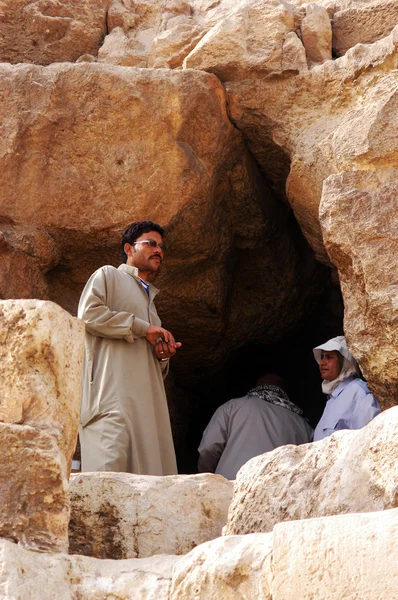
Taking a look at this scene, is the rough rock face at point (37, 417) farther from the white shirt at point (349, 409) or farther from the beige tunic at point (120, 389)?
the white shirt at point (349, 409)

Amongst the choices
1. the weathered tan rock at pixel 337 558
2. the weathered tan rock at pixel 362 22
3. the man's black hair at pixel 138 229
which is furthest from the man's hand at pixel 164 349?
the weathered tan rock at pixel 337 558

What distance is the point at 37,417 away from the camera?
319cm

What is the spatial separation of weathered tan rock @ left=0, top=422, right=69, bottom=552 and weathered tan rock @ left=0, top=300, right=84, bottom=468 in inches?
2.5

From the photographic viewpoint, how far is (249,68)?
583 centimetres

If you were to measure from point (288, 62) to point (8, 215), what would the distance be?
1724 mm

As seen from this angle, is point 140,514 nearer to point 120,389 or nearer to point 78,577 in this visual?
point 78,577

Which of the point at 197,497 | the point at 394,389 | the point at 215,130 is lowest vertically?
the point at 197,497

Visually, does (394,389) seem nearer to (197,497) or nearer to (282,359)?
(197,497)

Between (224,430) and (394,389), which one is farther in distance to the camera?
(224,430)

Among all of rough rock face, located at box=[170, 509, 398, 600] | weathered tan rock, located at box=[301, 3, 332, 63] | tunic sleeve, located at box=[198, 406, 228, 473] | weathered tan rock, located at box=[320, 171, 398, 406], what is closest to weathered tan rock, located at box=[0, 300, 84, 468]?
rough rock face, located at box=[170, 509, 398, 600]

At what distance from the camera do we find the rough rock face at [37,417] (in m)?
3.01

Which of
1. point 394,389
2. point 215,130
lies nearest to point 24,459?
point 394,389

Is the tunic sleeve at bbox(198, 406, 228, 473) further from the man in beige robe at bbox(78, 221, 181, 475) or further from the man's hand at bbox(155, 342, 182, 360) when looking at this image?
the man's hand at bbox(155, 342, 182, 360)

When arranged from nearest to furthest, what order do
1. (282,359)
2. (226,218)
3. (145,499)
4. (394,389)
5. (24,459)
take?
(24,459) < (145,499) < (394,389) < (226,218) < (282,359)
